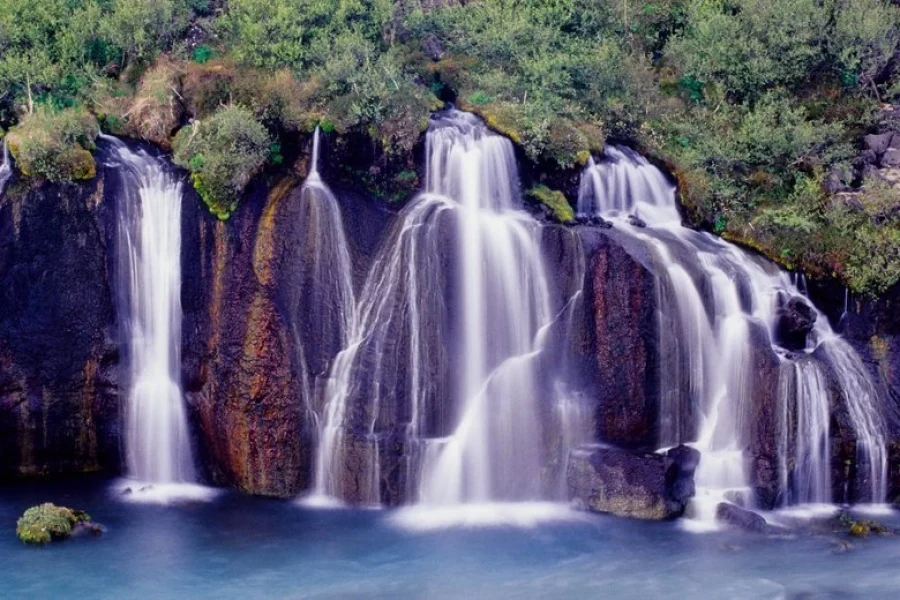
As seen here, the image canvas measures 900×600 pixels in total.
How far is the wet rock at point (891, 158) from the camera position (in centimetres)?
2264

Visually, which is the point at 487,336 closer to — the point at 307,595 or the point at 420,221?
the point at 420,221

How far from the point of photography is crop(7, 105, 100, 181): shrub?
19.5 metres

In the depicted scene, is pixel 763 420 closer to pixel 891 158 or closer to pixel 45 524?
pixel 891 158

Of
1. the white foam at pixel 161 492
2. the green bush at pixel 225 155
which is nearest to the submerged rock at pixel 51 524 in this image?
the white foam at pixel 161 492

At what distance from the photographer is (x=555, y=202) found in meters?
21.5

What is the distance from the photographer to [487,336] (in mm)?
19641

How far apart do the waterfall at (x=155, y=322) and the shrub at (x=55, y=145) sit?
0.67 meters

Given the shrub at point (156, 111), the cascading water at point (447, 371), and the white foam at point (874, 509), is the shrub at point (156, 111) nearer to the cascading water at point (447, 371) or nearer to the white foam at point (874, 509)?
the cascading water at point (447, 371)

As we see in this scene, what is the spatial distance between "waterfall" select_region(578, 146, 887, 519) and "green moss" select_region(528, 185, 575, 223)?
128 cm

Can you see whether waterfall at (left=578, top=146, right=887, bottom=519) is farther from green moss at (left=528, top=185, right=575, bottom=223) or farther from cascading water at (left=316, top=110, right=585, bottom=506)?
cascading water at (left=316, top=110, right=585, bottom=506)

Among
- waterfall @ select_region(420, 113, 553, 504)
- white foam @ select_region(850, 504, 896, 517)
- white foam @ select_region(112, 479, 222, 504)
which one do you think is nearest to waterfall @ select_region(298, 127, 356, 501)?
waterfall @ select_region(420, 113, 553, 504)

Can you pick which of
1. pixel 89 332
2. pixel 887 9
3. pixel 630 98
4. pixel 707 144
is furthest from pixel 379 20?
pixel 887 9

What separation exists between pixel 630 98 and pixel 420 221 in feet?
25.7

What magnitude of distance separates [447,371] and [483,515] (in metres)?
2.76
